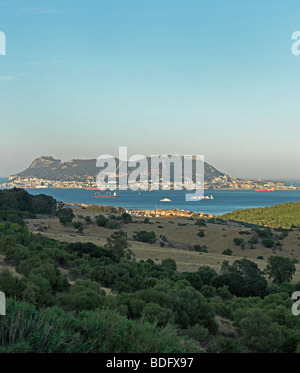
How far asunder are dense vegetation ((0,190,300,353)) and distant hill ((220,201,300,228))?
72.3m

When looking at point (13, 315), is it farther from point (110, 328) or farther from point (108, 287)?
point (108, 287)

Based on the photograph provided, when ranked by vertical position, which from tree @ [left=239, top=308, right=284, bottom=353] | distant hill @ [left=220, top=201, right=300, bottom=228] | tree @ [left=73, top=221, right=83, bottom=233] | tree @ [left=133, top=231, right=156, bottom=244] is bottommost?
distant hill @ [left=220, top=201, right=300, bottom=228]

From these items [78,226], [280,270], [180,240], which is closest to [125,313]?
[280,270]

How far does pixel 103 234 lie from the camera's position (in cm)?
5250

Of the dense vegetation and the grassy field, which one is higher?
the dense vegetation

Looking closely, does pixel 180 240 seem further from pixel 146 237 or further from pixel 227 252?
Answer: pixel 227 252

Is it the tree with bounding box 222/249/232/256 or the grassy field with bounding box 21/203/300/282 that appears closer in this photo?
the grassy field with bounding box 21/203/300/282

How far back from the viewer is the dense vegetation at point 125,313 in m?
7.44

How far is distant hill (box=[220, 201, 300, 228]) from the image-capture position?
9226 centimetres

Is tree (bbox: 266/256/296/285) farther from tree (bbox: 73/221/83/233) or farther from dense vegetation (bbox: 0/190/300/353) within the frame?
tree (bbox: 73/221/83/233)

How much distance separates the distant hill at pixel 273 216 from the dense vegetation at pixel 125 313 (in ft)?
237

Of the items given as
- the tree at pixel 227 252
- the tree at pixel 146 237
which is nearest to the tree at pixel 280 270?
the tree at pixel 227 252

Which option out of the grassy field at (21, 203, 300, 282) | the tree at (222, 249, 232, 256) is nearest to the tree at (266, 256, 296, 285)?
the grassy field at (21, 203, 300, 282)
